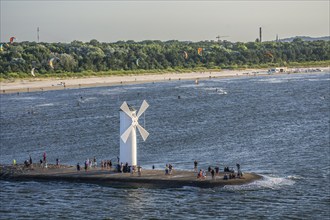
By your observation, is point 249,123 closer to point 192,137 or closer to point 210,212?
point 192,137

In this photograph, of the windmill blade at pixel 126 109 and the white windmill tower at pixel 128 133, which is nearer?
the windmill blade at pixel 126 109

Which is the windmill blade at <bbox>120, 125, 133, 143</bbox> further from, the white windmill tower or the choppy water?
the choppy water

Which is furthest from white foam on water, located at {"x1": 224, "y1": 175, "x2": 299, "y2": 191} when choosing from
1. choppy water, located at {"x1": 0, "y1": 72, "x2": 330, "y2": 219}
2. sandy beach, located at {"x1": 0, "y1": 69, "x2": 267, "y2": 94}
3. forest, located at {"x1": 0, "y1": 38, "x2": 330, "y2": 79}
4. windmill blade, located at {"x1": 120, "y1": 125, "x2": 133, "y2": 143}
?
forest, located at {"x1": 0, "y1": 38, "x2": 330, "y2": 79}

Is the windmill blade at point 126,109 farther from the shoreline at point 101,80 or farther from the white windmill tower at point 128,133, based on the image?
the shoreline at point 101,80

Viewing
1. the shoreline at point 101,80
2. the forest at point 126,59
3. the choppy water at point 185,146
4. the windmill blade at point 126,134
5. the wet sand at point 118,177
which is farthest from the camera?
the forest at point 126,59

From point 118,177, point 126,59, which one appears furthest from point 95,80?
point 118,177

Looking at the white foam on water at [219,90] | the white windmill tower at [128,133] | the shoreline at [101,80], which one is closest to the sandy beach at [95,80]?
the shoreline at [101,80]

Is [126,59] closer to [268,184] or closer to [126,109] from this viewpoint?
[126,109]
